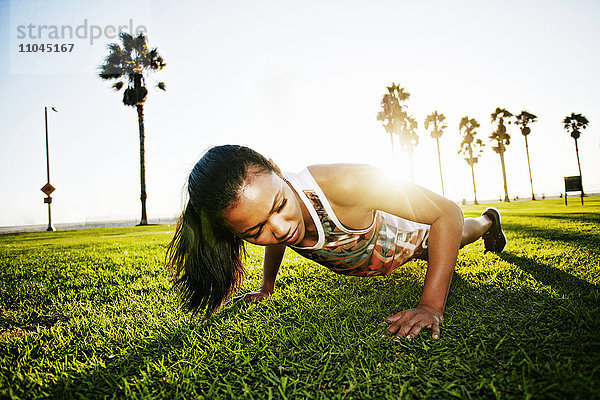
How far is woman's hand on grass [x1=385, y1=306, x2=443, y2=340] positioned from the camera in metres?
1.65

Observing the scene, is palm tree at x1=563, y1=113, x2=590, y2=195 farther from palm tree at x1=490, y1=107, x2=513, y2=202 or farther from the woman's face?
the woman's face

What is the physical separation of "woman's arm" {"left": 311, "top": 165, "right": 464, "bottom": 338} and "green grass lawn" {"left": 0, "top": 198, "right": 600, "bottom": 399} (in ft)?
0.94

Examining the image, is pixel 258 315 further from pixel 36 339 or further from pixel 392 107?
pixel 392 107

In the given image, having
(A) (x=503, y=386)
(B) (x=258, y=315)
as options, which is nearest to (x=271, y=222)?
(B) (x=258, y=315)

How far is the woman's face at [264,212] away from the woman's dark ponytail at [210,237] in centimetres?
6

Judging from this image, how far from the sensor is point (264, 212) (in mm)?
1923

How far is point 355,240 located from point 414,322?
758mm

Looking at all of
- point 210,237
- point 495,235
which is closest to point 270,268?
point 210,237

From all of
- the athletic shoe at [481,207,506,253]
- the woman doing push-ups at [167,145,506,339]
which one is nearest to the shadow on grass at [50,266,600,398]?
the woman doing push-ups at [167,145,506,339]

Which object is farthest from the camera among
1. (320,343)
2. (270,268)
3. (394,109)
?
(394,109)

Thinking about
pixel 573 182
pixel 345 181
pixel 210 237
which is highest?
pixel 573 182

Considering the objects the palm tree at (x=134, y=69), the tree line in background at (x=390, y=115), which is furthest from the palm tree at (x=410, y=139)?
the palm tree at (x=134, y=69)

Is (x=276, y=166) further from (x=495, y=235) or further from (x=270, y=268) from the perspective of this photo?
(x=495, y=235)

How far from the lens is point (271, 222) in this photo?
6.40 ft
